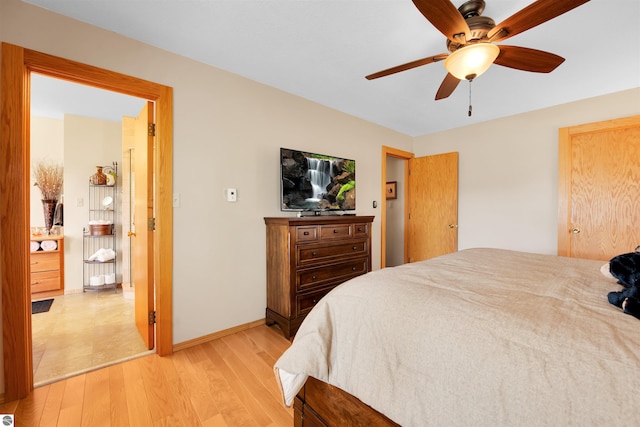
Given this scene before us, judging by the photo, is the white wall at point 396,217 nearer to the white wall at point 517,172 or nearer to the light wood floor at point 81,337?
the white wall at point 517,172

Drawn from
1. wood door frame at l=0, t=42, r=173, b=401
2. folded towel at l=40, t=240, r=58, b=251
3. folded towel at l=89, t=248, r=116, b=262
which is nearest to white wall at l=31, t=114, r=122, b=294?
folded towel at l=40, t=240, r=58, b=251

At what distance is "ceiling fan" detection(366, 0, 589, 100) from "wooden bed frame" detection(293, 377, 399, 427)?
1.76m

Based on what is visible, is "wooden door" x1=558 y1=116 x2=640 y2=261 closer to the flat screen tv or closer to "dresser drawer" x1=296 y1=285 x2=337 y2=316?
the flat screen tv

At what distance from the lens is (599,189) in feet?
9.38

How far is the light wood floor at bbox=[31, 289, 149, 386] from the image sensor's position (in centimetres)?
189

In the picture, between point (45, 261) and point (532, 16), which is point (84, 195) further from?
point (532, 16)

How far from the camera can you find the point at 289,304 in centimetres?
233

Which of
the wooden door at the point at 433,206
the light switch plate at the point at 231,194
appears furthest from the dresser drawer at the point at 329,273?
the wooden door at the point at 433,206

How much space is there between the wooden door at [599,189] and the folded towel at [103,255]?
568cm

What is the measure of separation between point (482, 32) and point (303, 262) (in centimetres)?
204

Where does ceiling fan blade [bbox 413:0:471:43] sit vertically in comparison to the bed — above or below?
above

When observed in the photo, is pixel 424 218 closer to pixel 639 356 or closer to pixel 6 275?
pixel 639 356

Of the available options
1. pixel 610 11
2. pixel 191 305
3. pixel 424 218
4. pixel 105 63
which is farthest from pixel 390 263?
pixel 105 63

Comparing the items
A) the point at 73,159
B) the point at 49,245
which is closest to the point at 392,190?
the point at 73,159
